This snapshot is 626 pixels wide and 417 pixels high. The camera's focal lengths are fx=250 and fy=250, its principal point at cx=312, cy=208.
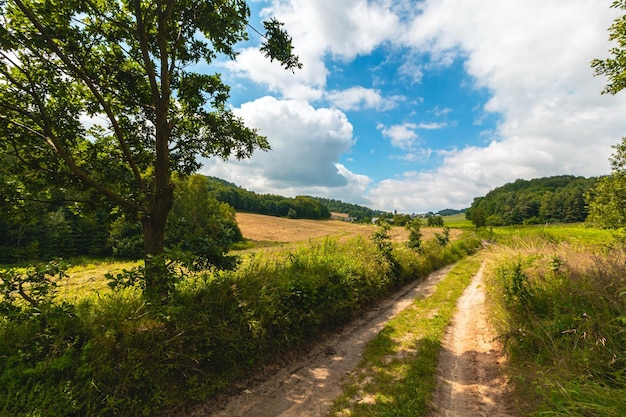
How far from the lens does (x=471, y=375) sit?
568 centimetres

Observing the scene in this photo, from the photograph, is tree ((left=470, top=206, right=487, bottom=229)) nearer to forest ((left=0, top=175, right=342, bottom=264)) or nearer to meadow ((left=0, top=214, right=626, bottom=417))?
forest ((left=0, top=175, right=342, bottom=264))

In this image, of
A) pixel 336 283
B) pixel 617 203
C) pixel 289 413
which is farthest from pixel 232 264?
pixel 617 203

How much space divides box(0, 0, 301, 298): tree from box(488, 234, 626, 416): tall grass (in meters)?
6.77

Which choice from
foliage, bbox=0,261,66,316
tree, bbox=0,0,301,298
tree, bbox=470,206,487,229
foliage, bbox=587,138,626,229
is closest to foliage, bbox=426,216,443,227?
tree, bbox=470,206,487,229

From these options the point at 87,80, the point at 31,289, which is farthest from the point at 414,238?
the point at 31,289

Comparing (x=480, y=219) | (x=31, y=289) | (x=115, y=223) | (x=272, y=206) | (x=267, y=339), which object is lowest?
(x=267, y=339)

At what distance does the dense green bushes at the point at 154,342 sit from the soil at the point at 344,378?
449 millimetres

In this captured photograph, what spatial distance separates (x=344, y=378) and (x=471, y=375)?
9.56ft

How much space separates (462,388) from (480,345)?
2505mm

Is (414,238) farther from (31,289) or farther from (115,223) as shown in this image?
(31,289)

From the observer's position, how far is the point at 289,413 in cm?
441

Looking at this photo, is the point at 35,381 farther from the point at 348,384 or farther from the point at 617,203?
the point at 617,203

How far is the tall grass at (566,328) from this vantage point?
354 cm

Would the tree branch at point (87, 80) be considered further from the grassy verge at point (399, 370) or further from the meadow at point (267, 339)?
the grassy verge at point (399, 370)
